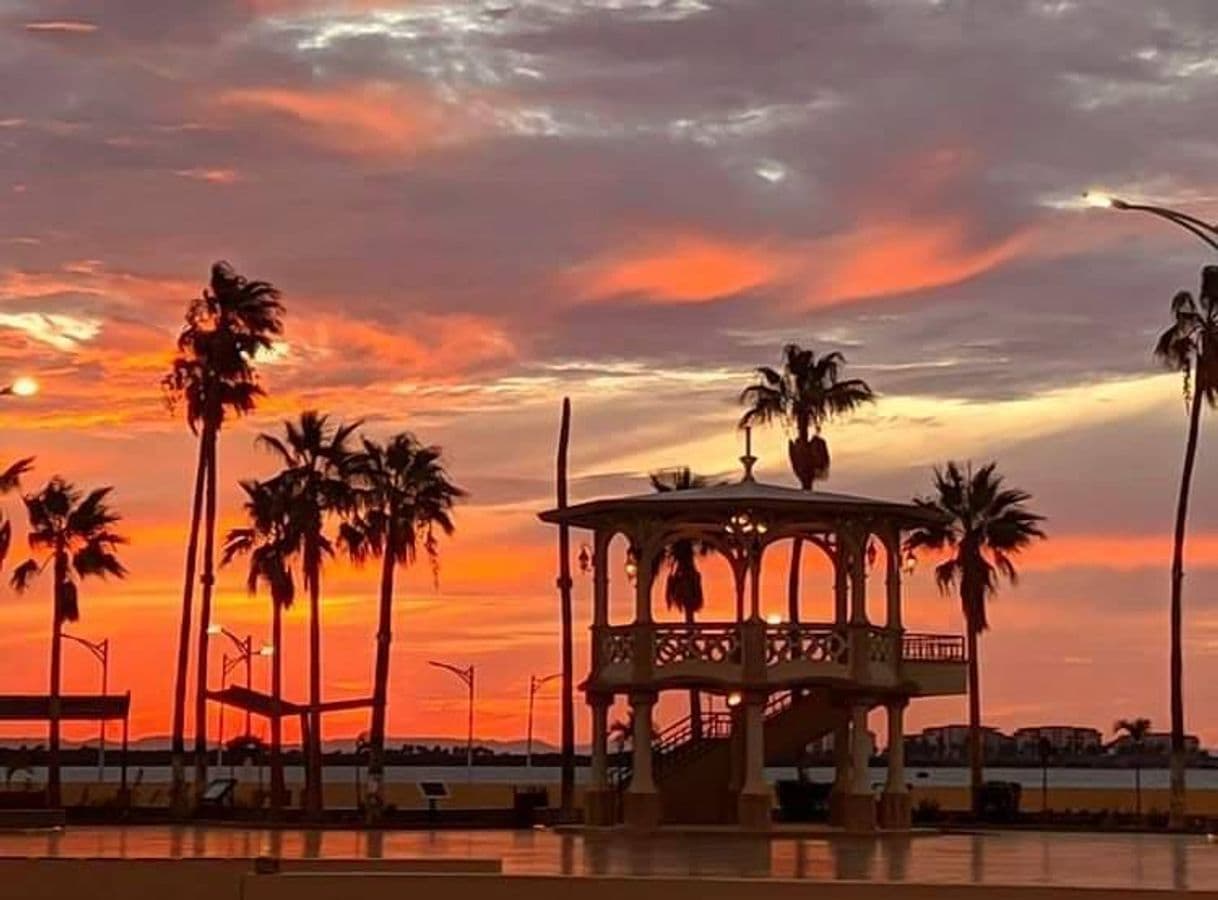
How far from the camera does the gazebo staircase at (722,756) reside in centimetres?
5016

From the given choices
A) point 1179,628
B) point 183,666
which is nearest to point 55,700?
point 183,666

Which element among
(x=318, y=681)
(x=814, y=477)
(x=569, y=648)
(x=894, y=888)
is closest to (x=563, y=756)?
(x=569, y=648)

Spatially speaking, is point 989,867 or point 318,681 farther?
point 318,681

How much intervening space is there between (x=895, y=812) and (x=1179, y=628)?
12.9m

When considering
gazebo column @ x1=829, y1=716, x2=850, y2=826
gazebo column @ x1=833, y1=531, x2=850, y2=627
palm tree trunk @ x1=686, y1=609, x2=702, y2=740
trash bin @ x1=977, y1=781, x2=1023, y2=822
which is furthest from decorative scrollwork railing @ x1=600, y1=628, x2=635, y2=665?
trash bin @ x1=977, y1=781, x2=1023, y2=822

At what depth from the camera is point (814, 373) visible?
6856cm

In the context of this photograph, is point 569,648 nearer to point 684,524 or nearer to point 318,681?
point 318,681

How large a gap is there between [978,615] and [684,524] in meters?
23.6

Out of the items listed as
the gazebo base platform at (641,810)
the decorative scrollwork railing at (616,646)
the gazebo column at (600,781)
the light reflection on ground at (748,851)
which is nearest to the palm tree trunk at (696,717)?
the gazebo column at (600,781)

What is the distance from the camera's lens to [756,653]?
1847 inches

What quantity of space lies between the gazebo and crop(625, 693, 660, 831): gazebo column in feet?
0.09

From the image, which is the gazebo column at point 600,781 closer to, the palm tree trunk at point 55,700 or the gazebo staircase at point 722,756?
the gazebo staircase at point 722,756

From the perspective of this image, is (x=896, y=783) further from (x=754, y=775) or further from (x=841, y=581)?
(x=754, y=775)

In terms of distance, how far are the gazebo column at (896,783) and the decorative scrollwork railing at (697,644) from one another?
14.3ft
